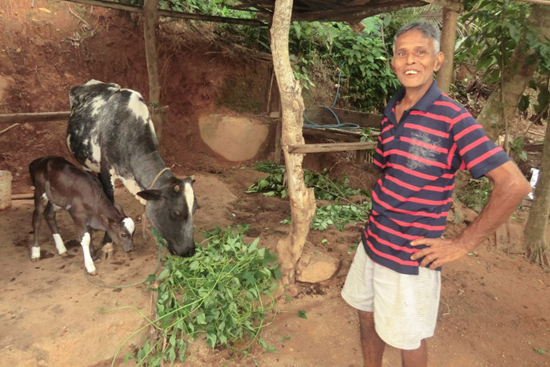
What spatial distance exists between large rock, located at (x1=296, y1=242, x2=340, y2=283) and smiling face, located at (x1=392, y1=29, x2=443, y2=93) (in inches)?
86.9

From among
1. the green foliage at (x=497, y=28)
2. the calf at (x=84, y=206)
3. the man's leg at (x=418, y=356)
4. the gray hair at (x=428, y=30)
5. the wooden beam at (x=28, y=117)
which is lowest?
the man's leg at (x=418, y=356)

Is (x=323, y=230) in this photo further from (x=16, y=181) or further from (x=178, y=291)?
(x=16, y=181)

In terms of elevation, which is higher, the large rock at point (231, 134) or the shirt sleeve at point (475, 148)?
the shirt sleeve at point (475, 148)

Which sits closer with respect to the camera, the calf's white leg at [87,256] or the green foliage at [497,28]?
the calf's white leg at [87,256]

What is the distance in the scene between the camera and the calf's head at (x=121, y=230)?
347 cm

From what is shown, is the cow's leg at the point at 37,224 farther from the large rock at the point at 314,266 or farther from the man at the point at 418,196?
the man at the point at 418,196

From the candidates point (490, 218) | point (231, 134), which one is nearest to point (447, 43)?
point (490, 218)

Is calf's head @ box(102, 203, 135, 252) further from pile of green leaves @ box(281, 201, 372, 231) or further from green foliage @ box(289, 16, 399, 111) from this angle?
green foliage @ box(289, 16, 399, 111)


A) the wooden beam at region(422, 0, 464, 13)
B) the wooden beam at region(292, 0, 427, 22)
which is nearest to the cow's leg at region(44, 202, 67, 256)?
the wooden beam at region(292, 0, 427, 22)

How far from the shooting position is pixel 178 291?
312 cm

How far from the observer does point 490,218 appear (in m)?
1.71

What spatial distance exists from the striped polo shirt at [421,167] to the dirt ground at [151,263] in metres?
1.48

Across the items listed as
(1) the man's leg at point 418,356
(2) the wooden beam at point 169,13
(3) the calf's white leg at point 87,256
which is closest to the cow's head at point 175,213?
(3) the calf's white leg at point 87,256

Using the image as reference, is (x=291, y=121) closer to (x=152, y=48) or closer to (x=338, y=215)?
(x=338, y=215)
